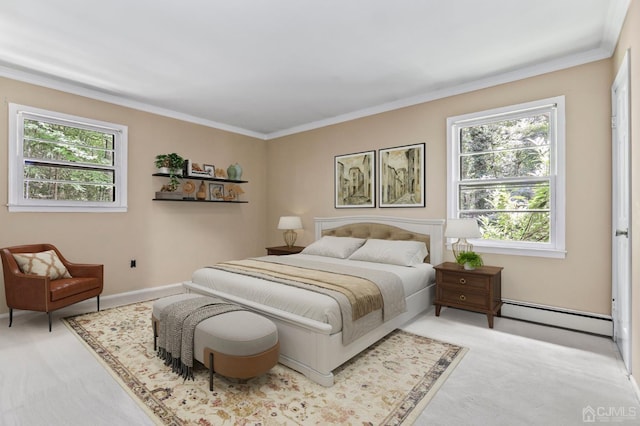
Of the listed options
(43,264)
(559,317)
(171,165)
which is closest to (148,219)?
(171,165)

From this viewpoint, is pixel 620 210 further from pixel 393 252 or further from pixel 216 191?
pixel 216 191

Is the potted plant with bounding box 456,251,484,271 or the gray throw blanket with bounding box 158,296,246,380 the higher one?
the potted plant with bounding box 456,251,484,271

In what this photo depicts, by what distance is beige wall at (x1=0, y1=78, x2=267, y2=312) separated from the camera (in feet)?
12.2

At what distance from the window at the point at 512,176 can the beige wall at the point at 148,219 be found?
3.59 meters

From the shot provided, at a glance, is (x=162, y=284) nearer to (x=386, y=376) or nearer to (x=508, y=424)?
(x=386, y=376)

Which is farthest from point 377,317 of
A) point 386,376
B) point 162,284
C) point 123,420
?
point 162,284

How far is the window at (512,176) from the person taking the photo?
11.1ft

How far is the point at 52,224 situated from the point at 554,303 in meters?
5.70

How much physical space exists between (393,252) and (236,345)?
7.62 feet

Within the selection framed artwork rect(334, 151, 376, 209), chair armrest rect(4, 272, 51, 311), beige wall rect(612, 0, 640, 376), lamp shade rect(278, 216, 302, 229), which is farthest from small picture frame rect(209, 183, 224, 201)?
beige wall rect(612, 0, 640, 376)

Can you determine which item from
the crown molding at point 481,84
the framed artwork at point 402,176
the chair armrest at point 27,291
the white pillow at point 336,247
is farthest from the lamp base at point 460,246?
the chair armrest at point 27,291

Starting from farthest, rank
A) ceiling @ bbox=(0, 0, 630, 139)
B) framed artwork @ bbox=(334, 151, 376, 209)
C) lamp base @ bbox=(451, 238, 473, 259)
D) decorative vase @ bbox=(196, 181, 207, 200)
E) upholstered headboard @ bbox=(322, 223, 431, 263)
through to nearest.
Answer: decorative vase @ bbox=(196, 181, 207, 200)
framed artwork @ bbox=(334, 151, 376, 209)
upholstered headboard @ bbox=(322, 223, 431, 263)
lamp base @ bbox=(451, 238, 473, 259)
ceiling @ bbox=(0, 0, 630, 139)

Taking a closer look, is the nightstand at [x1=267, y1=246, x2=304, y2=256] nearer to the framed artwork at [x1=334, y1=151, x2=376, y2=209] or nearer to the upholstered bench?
the framed artwork at [x1=334, y1=151, x2=376, y2=209]

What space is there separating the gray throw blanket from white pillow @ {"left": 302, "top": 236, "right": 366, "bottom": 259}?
196 cm
